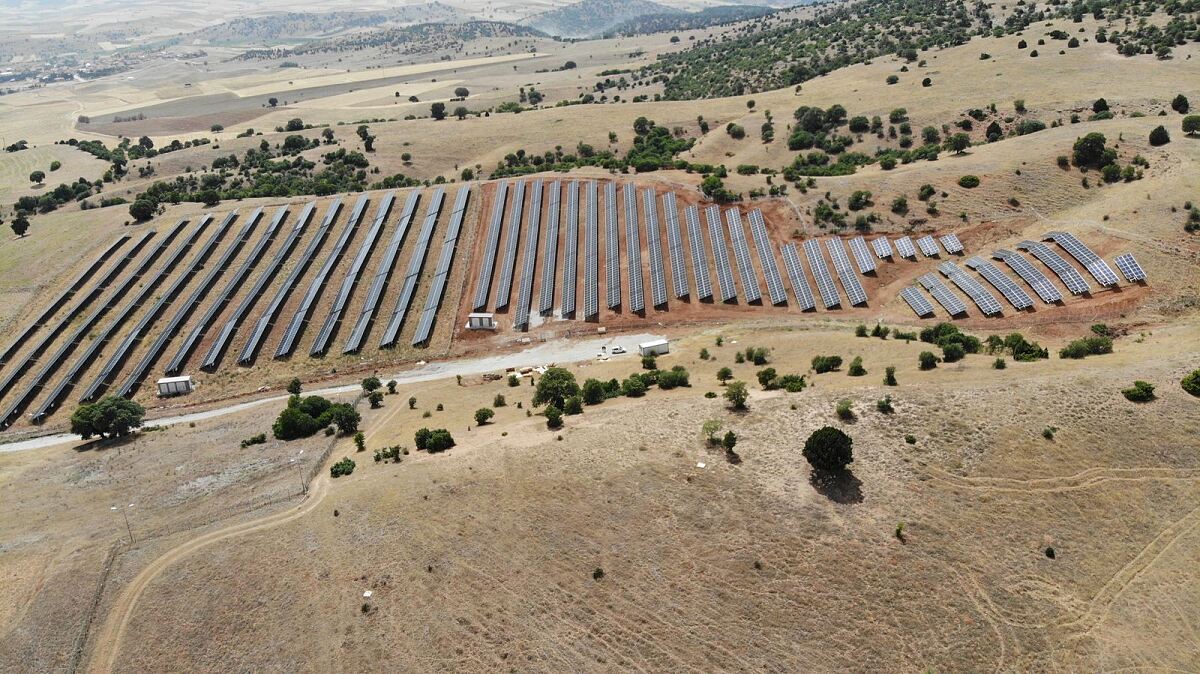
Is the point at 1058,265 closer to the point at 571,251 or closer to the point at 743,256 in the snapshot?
the point at 743,256

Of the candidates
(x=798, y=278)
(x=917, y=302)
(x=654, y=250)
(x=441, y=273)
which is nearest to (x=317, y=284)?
(x=441, y=273)

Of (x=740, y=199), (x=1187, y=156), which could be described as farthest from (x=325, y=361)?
(x=1187, y=156)

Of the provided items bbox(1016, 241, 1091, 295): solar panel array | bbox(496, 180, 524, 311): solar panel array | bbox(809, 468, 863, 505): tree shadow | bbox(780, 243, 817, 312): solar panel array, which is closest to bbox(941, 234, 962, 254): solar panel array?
bbox(1016, 241, 1091, 295): solar panel array

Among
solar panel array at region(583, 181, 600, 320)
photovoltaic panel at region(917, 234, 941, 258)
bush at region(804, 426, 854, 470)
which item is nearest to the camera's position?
bush at region(804, 426, 854, 470)

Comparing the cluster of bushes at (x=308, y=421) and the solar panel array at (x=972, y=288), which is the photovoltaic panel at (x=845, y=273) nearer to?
the solar panel array at (x=972, y=288)

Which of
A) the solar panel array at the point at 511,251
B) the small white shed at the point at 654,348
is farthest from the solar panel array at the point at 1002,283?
the solar panel array at the point at 511,251

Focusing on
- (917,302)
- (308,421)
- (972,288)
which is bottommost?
(308,421)

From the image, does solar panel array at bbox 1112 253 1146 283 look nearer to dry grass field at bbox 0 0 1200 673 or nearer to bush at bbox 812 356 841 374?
dry grass field at bbox 0 0 1200 673
